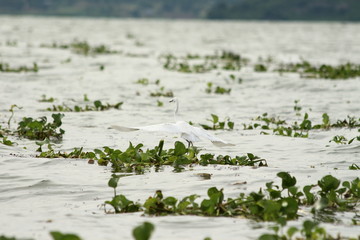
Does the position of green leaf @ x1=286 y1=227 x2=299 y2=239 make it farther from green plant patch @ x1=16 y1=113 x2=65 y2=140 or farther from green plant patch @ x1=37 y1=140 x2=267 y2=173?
green plant patch @ x1=16 y1=113 x2=65 y2=140

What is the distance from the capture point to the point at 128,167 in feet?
31.0

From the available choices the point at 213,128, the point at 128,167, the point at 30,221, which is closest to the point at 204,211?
the point at 30,221

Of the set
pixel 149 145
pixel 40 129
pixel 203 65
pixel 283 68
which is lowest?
pixel 149 145

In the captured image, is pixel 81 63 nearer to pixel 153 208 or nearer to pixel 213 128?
pixel 213 128

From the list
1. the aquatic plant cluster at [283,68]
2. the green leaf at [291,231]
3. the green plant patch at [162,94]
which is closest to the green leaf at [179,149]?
the green leaf at [291,231]

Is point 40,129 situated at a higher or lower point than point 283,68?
lower

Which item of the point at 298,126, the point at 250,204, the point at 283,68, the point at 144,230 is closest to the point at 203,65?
the point at 283,68

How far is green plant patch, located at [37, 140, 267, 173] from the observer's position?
31.0ft

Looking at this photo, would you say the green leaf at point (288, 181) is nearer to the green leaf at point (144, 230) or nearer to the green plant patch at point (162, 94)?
the green leaf at point (144, 230)

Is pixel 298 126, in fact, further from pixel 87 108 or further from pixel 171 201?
pixel 171 201

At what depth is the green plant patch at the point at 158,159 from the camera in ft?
31.0

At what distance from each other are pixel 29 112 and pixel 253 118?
5.73 meters

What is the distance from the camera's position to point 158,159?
31.9 ft

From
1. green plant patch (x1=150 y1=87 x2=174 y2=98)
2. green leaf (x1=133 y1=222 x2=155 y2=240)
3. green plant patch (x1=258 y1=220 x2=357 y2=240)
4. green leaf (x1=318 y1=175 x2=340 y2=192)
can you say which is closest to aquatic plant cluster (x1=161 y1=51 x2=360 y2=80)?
green plant patch (x1=150 y1=87 x2=174 y2=98)
